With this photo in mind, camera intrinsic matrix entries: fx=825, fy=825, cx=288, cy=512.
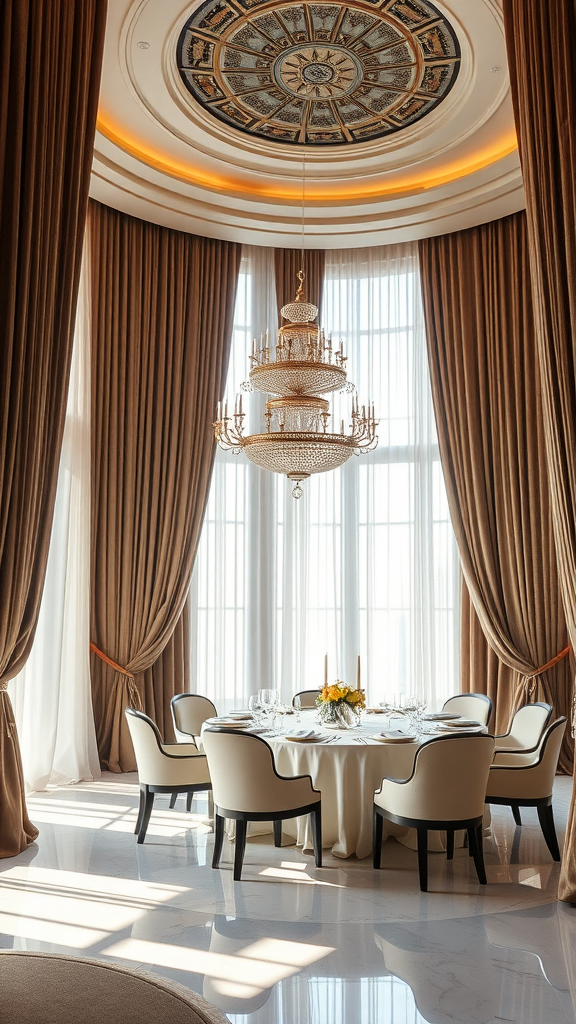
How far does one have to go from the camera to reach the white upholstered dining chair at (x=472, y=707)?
243 inches

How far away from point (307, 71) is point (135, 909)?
548cm

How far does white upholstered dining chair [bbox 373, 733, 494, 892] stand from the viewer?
14.4 feet

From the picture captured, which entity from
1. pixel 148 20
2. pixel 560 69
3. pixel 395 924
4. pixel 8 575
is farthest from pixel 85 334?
pixel 395 924

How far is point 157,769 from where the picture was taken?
5.24 metres

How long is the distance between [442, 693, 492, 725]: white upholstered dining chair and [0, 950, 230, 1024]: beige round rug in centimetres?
357

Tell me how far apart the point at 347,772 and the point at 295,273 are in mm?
5128

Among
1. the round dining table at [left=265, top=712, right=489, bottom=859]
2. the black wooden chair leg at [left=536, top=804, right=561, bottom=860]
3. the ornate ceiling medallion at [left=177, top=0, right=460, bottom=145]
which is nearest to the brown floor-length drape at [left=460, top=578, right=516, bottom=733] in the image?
the black wooden chair leg at [left=536, top=804, right=561, bottom=860]

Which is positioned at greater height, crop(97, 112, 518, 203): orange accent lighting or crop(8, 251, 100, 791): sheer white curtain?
crop(97, 112, 518, 203): orange accent lighting

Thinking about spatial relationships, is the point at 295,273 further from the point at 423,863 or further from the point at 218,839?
the point at 423,863

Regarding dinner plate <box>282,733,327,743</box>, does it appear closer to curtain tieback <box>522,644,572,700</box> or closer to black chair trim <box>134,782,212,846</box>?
black chair trim <box>134,782,212,846</box>

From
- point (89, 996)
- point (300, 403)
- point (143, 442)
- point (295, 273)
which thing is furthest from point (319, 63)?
point (89, 996)

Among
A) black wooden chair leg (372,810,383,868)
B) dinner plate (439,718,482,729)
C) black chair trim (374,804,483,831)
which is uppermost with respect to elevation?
dinner plate (439,718,482,729)

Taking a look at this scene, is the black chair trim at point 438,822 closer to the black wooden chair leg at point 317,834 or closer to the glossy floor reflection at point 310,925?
the glossy floor reflection at point 310,925

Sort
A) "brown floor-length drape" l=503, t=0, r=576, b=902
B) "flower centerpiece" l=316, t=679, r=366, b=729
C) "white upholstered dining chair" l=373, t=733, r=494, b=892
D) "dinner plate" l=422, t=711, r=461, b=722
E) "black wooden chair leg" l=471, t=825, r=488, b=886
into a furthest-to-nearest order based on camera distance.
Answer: "dinner plate" l=422, t=711, r=461, b=722 → "flower centerpiece" l=316, t=679, r=366, b=729 → "black wooden chair leg" l=471, t=825, r=488, b=886 → "white upholstered dining chair" l=373, t=733, r=494, b=892 → "brown floor-length drape" l=503, t=0, r=576, b=902
